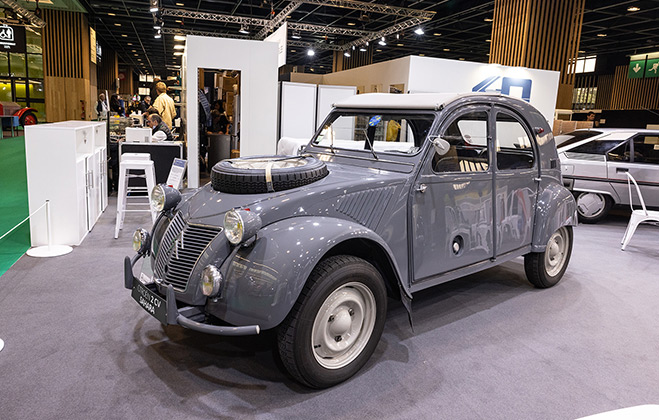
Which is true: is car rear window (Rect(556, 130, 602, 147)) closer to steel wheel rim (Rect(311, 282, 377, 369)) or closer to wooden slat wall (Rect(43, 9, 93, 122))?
steel wheel rim (Rect(311, 282, 377, 369))

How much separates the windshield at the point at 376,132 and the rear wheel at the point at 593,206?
5.43 meters

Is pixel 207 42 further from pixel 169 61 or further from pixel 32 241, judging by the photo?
pixel 169 61

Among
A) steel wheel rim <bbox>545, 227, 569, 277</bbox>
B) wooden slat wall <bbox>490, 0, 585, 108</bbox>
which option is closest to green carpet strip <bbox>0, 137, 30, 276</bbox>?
steel wheel rim <bbox>545, 227, 569, 277</bbox>

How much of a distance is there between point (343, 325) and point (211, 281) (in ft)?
2.65

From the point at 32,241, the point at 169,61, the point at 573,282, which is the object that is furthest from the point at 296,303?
the point at 169,61

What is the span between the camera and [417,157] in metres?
3.18

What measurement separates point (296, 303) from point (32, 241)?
12.5 ft

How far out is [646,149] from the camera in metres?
7.45

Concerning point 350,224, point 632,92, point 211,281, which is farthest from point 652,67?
point 211,281

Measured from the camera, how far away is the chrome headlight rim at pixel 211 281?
239cm

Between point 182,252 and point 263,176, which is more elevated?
point 263,176

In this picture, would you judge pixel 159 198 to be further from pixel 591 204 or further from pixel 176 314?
pixel 591 204

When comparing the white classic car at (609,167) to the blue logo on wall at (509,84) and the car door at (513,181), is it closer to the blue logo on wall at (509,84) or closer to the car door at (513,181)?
the blue logo on wall at (509,84)

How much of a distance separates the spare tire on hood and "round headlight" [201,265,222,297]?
0.60 metres
